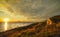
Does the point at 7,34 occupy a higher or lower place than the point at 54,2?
lower

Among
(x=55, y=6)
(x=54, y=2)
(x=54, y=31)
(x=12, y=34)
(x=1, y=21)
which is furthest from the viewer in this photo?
(x=1, y=21)

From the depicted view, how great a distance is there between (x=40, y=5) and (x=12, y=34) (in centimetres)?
56

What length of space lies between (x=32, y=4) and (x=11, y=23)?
1278mm

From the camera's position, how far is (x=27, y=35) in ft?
4.63

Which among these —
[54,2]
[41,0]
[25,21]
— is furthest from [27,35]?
[25,21]

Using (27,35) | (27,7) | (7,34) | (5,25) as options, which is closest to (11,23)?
(5,25)

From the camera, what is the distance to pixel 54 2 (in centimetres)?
164

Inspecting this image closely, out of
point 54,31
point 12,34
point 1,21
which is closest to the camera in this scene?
point 54,31

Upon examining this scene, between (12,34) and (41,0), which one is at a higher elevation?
(41,0)

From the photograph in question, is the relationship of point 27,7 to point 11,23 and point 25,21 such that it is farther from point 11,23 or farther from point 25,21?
point 11,23

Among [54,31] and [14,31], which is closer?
[54,31]

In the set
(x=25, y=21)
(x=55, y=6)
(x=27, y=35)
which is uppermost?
(x=55, y=6)

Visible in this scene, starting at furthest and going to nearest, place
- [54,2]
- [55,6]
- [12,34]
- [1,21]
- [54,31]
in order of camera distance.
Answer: [1,21], [55,6], [54,2], [12,34], [54,31]

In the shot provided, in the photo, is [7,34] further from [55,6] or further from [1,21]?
[1,21]
